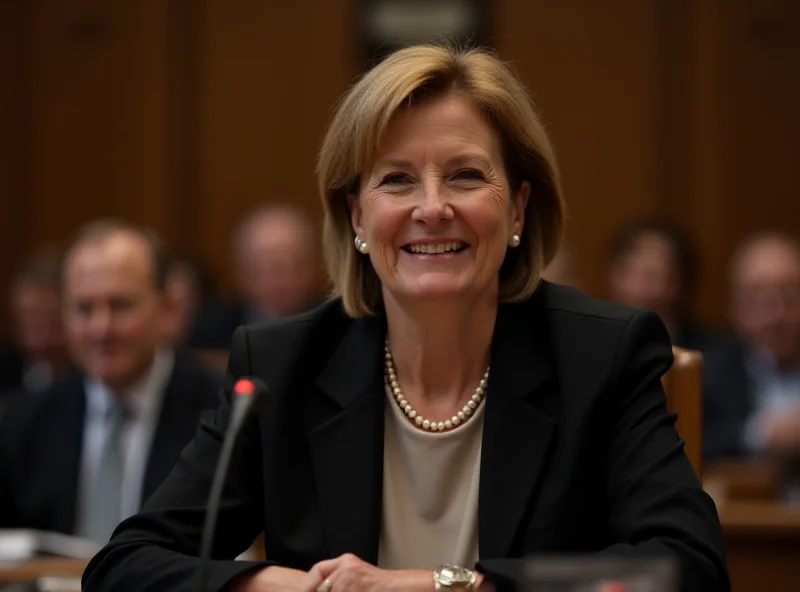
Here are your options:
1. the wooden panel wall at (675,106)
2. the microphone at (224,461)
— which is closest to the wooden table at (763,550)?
the microphone at (224,461)

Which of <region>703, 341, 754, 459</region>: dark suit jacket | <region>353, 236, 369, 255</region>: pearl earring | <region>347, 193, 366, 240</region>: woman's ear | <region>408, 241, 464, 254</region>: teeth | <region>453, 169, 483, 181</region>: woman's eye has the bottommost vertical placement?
<region>703, 341, 754, 459</region>: dark suit jacket

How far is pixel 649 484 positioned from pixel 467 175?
0.68 metres

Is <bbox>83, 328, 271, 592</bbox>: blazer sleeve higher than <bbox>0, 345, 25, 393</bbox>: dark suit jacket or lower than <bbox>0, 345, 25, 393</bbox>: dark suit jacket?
higher

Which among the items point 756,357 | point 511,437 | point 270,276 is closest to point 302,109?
point 270,276

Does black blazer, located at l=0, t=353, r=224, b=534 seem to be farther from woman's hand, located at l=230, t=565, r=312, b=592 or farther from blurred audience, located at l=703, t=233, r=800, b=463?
blurred audience, located at l=703, t=233, r=800, b=463

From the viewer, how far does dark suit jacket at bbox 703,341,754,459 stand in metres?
5.47

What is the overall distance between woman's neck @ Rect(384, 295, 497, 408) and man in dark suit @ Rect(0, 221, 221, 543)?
4.54 feet

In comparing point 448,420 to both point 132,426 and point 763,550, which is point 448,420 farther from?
point 132,426

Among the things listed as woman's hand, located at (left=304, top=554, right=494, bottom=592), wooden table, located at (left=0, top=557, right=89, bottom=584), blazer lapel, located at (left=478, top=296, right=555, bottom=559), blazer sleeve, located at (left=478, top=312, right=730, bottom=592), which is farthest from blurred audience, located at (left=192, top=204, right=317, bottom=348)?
woman's hand, located at (left=304, top=554, right=494, bottom=592)

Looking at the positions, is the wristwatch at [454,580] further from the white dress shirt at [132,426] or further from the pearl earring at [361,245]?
the white dress shirt at [132,426]

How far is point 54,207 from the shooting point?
7340mm

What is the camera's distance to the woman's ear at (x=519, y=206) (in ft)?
8.73

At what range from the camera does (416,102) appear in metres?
2.51

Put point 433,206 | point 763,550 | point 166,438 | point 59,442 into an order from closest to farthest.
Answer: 1. point 433,206
2. point 763,550
3. point 166,438
4. point 59,442
